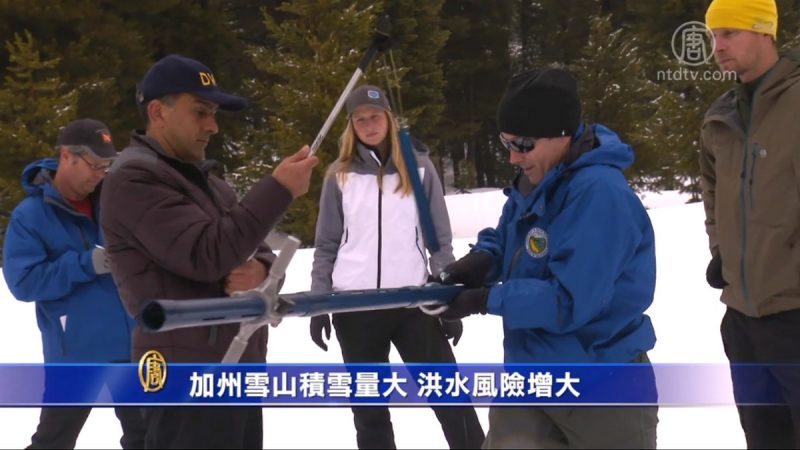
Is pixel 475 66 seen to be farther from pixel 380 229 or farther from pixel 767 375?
pixel 767 375

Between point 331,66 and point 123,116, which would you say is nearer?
point 331,66

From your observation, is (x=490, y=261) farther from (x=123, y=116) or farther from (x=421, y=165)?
(x=123, y=116)

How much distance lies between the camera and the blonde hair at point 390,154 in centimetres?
427

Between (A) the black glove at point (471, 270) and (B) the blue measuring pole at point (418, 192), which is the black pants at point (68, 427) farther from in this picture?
(A) the black glove at point (471, 270)

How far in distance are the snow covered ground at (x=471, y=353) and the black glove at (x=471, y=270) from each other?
1.97m

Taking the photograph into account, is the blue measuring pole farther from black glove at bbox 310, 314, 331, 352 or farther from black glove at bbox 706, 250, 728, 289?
black glove at bbox 706, 250, 728, 289

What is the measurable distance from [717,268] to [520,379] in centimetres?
127

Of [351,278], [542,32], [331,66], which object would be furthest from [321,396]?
[542,32]

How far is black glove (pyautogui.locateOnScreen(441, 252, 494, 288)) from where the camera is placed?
113 inches

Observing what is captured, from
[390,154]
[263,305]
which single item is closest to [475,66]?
[390,154]

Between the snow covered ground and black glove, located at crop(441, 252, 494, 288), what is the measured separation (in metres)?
1.97

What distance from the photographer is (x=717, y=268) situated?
3619 millimetres
